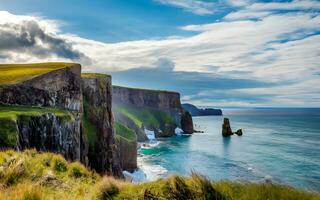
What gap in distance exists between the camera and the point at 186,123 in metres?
156

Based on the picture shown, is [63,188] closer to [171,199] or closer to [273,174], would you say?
[171,199]

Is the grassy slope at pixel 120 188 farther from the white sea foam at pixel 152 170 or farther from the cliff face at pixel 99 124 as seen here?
the white sea foam at pixel 152 170

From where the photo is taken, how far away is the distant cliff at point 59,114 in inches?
1003

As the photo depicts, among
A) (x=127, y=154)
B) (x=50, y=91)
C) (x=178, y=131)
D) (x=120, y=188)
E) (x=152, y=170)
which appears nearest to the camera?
(x=120, y=188)

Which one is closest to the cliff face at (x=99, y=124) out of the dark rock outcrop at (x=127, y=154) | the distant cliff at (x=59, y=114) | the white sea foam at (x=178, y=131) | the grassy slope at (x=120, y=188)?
the distant cliff at (x=59, y=114)

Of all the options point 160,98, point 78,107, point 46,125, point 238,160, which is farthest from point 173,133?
point 46,125

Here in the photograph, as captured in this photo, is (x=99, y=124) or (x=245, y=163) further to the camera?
(x=245, y=163)

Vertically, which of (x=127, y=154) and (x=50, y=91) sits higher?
(x=50, y=91)

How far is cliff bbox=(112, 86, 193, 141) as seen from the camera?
144500 millimetres

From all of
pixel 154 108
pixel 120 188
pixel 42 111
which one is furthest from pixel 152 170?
pixel 154 108

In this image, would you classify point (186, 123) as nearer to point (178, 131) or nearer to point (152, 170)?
point (178, 131)

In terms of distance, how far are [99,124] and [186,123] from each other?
108 meters

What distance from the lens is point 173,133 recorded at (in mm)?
146500

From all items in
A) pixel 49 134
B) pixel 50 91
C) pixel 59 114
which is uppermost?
pixel 50 91
